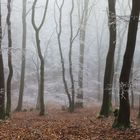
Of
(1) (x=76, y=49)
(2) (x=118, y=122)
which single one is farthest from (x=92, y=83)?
(2) (x=118, y=122)

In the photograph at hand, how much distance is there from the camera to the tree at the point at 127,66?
11.5 metres

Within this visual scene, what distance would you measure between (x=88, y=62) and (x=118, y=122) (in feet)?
119

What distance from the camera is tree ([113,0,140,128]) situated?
11.5 m

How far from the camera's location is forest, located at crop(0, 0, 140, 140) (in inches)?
470

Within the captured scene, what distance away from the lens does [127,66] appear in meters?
11.8

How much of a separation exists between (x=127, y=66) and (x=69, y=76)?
31.8m

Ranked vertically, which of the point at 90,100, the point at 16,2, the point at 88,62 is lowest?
the point at 90,100

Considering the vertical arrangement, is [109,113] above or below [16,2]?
below

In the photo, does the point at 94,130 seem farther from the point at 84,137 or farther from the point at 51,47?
the point at 51,47

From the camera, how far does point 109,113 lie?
17281 mm

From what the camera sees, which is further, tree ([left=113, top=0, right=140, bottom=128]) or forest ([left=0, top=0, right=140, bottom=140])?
forest ([left=0, top=0, right=140, bottom=140])

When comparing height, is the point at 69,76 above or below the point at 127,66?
below

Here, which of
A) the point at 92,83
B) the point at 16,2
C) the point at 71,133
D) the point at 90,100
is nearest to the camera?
the point at 71,133

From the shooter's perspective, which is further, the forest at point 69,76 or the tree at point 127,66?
the forest at point 69,76
